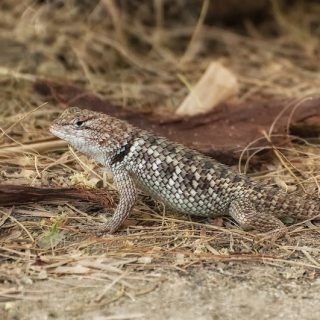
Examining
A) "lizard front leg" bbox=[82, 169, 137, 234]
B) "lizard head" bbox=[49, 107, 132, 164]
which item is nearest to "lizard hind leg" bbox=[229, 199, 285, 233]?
"lizard front leg" bbox=[82, 169, 137, 234]

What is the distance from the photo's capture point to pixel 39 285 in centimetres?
371

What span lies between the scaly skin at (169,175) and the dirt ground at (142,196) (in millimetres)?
148

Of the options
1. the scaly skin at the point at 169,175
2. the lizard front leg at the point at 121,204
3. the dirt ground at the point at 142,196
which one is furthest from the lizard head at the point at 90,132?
the dirt ground at the point at 142,196

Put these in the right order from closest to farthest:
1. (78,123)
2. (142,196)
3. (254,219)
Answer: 1. (254,219)
2. (78,123)
3. (142,196)

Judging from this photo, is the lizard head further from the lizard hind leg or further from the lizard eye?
the lizard hind leg

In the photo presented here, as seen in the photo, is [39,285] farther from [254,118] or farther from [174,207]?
[254,118]

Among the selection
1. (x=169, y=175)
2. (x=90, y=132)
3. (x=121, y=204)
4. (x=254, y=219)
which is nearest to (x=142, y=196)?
(x=169, y=175)

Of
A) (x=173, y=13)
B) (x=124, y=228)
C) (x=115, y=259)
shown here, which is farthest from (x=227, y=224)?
(x=173, y=13)

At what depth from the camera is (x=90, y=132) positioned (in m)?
4.62

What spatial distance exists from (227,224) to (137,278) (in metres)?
1.13

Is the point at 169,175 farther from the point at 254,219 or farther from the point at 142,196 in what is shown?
the point at 254,219

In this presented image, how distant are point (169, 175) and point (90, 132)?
2.05 feet

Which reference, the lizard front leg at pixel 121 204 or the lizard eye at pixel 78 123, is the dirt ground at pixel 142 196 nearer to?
the lizard front leg at pixel 121 204

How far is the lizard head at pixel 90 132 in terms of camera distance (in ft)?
15.1
